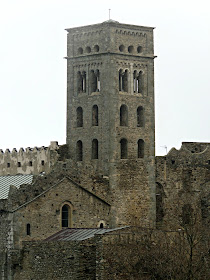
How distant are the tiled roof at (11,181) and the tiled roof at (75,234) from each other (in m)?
4.39

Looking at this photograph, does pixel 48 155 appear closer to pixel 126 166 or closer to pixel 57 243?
pixel 126 166

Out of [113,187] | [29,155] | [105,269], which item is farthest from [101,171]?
[105,269]

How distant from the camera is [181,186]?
3172 inches

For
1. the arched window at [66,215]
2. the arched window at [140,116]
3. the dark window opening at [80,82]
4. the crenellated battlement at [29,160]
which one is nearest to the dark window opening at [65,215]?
the arched window at [66,215]

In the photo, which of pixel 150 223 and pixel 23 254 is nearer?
pixel 23 254

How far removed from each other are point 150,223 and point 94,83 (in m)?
9.60

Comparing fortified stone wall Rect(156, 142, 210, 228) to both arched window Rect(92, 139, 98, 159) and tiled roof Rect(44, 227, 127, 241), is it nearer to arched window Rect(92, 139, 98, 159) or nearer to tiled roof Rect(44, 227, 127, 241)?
arched window Rect(92, 139, 98, 159)

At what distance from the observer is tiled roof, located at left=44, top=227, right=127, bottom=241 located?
6744cm

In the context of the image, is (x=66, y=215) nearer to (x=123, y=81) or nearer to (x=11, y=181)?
(x=11, y=181)

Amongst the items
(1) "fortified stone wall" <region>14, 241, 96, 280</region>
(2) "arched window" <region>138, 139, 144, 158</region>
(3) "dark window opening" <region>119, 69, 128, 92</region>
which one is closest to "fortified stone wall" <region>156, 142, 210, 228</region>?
(2) "arched window" <region>138, 139, 144, 158</region>

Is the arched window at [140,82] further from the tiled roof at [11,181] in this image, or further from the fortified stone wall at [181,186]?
the tiled roof at [11,181]

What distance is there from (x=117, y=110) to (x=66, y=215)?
8299 mm

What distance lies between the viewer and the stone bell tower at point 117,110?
2997 inches

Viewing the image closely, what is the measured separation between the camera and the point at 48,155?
78.1 metres
